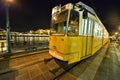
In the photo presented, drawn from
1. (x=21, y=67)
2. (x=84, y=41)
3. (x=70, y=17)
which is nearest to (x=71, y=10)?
(x=70, y=17)

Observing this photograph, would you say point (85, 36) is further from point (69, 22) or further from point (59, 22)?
point (59, 22)

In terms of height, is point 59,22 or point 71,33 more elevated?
point 59,22

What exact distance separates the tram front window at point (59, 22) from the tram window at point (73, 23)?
0.85ft

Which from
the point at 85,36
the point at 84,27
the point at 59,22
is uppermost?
the point at 59,22

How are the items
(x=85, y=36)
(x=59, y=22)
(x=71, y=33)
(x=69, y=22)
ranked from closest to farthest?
(x=69, y=22), (x=71, y=33), (x=59, y=22), (x=85, y=36)

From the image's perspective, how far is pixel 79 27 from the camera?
4699 mm

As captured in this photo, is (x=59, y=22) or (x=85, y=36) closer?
(x=59, y=22)

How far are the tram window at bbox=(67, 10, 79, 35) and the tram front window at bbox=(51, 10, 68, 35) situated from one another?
0.26 m

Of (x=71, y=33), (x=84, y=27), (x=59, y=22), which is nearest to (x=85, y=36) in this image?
(x=84, y=27)

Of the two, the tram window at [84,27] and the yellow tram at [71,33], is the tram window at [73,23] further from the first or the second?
the tram window at [84,27]

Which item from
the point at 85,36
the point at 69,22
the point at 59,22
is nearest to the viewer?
the point at 69,22

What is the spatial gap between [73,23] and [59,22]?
0.88m

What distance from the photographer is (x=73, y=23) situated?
Answer: 450 cm

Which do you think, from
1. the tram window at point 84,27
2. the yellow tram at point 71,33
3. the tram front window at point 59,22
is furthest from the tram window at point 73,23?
the tram window at point 84,27
